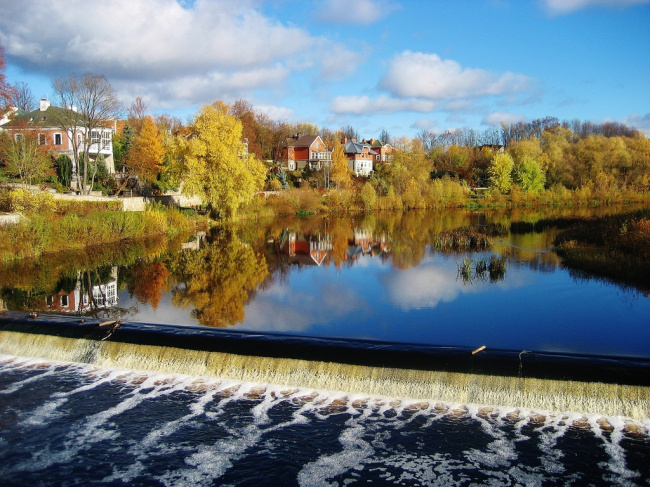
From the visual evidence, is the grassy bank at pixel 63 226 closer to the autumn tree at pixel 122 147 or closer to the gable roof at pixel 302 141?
the autumn tree at pixel 122 147

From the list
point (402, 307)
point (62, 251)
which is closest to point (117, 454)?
point (402, 307)

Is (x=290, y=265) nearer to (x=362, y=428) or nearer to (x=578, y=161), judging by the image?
(x=362, y=428)

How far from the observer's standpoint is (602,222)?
1097 inches

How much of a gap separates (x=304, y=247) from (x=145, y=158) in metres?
25.8

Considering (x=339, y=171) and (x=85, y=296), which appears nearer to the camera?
(x=85, y=296)

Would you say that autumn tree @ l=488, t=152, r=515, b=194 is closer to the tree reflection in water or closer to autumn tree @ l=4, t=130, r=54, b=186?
the tree reflection in water

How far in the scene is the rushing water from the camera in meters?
8.06

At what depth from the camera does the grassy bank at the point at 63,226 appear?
78.0 feet

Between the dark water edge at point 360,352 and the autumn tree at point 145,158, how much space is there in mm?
32649

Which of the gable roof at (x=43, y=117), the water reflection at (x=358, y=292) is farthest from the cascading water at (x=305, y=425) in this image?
the gable roof at (x=43, y=117)

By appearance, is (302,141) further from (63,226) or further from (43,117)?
(63,226)

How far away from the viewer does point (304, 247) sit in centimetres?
3014

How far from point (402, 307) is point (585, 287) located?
6840mm

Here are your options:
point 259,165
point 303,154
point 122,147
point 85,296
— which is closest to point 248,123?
point 303,154
